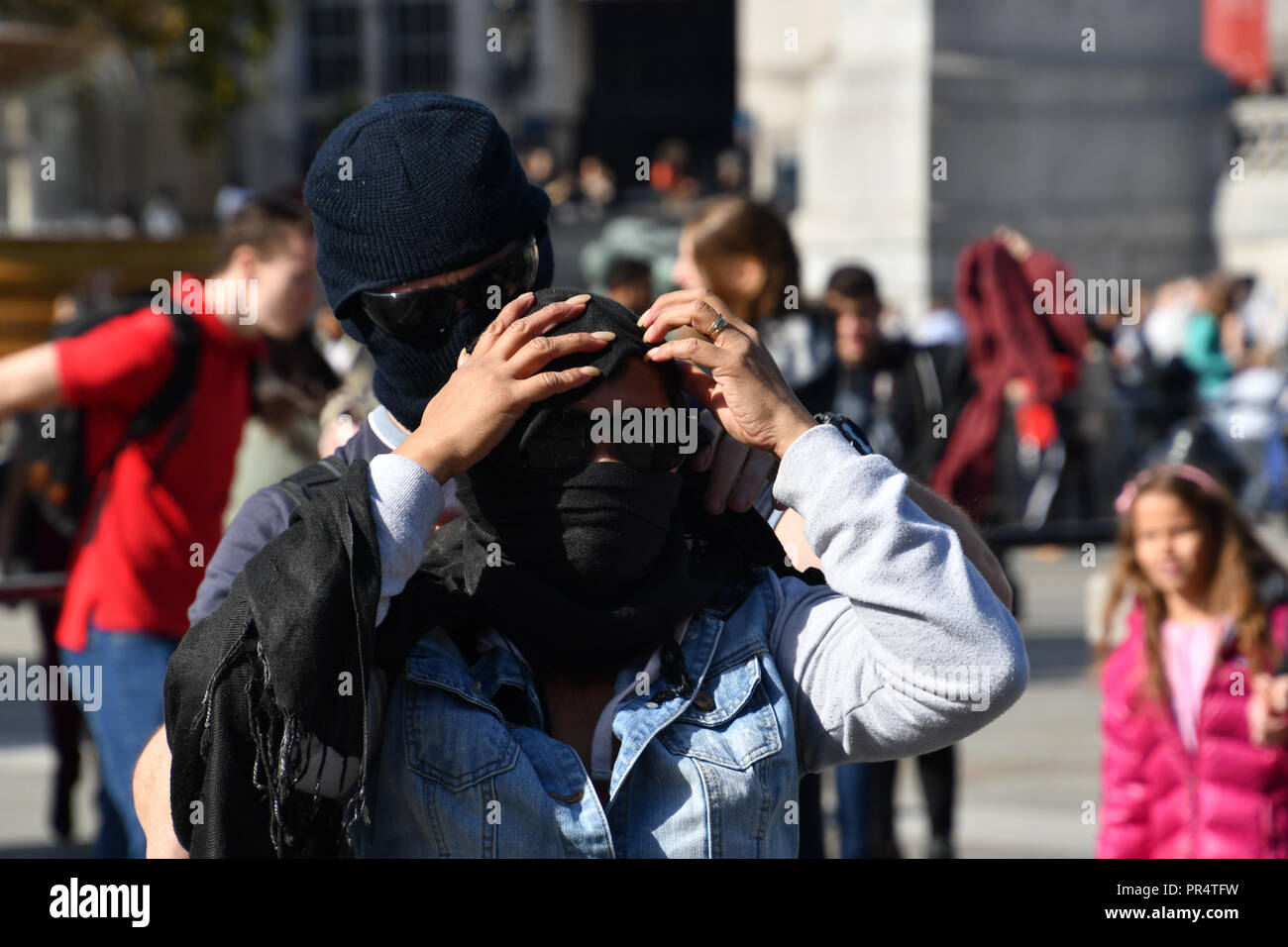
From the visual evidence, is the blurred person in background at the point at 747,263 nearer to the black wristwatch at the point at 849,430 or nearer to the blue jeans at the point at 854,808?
the blue jeans at the point at 854,808

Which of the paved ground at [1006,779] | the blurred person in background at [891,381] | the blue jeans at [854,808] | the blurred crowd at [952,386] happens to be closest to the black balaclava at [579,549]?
the blurred crowd at [952,386]

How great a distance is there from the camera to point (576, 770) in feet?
7.86

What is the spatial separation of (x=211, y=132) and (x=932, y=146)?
20.7 m

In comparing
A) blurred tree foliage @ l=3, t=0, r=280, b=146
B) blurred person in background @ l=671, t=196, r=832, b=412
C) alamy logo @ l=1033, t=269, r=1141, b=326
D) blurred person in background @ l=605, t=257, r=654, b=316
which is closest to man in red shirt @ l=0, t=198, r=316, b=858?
blurred person in background @ l=671, t=196, r=832, b=412

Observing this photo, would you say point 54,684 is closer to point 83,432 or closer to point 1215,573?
point 83,432

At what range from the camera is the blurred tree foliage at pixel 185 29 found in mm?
30672

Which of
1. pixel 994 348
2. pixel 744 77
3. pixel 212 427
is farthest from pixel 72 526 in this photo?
pixel 744 77

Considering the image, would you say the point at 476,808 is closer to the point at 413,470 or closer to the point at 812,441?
the point at 413,470

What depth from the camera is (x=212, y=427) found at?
505 centimetres

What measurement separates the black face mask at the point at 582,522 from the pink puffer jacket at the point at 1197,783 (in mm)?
2578

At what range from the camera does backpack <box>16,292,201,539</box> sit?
4.93 meters

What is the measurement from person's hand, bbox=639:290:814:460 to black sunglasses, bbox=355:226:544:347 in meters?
0.43

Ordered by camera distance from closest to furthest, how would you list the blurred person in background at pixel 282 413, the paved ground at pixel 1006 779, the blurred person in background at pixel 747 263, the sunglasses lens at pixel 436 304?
the sunglasses lens at pixel 436 304, the blurred person in background at pixel 282 413, the blurred person in background at pixel 747 263, the paved ground at pixel 1006 779

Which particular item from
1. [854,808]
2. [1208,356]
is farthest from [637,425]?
[1208,356]
